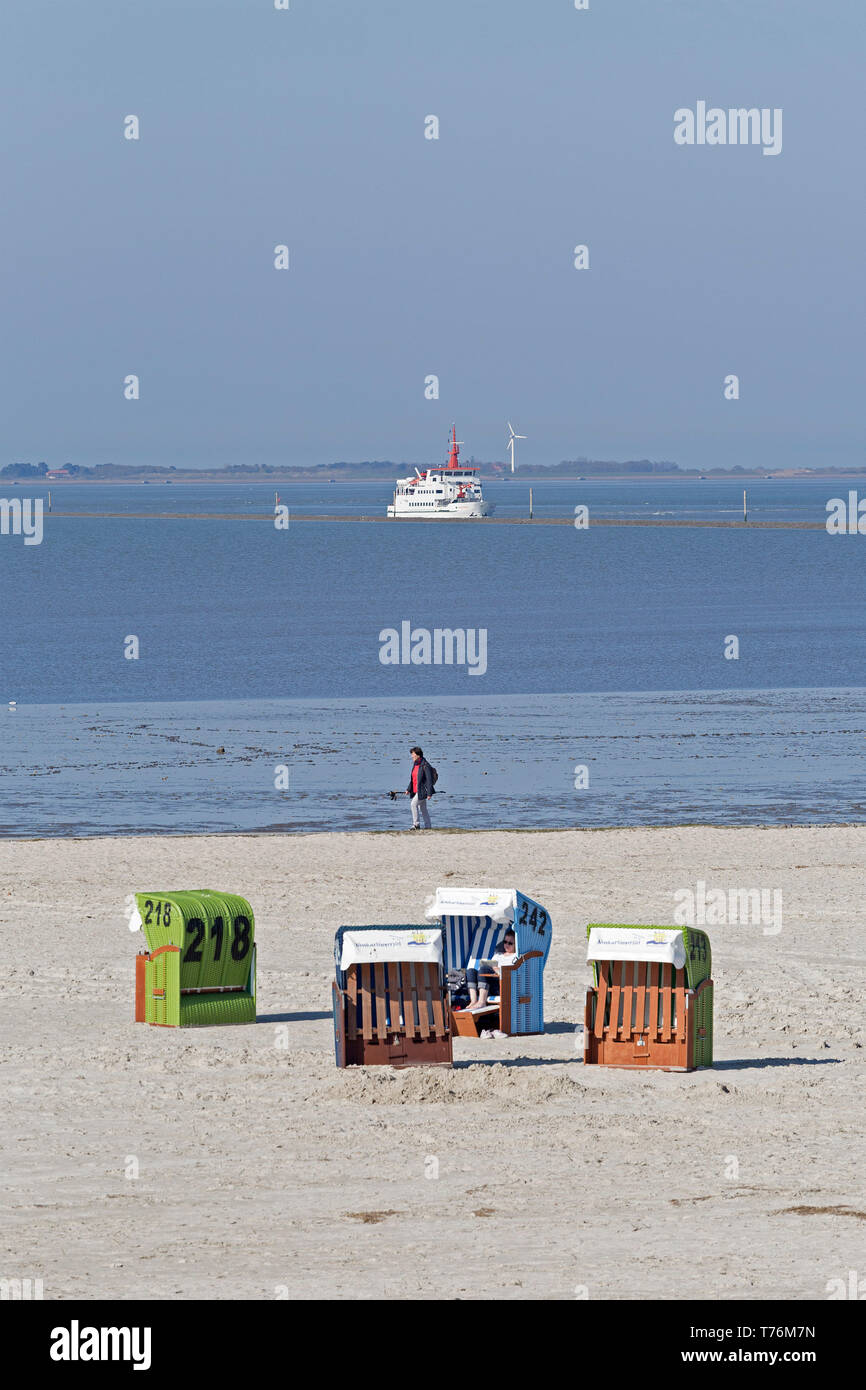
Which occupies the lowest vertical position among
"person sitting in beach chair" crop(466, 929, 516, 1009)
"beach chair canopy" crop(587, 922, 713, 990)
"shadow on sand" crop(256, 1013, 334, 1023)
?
"shadow on sand" crop(256, 1013, 334, 1023)

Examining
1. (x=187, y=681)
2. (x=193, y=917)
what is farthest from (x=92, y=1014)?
(x=187, y=681)

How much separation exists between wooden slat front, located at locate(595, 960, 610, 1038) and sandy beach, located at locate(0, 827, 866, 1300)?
14.8 inches

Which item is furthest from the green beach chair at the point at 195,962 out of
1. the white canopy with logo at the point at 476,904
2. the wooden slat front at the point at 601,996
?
the wooden slat front at the point at 601,996

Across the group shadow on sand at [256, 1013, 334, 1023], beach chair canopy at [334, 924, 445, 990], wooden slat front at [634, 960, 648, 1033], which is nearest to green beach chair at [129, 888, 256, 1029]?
shadow on sand at [256, 1013, 334, 1023]

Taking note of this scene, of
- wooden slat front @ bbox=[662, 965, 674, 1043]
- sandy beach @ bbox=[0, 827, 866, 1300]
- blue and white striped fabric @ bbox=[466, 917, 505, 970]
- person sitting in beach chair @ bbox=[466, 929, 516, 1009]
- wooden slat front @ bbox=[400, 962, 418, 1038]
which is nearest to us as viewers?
sandy beach @ bbox=[0, 827, 866, 1300]

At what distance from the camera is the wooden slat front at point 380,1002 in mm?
14945

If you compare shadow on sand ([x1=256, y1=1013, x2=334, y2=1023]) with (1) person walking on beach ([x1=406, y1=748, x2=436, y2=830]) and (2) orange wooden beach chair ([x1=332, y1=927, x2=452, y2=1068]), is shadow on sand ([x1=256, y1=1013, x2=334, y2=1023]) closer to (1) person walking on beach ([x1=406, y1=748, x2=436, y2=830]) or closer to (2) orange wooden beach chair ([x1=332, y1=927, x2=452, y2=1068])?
(2) orange wooden beach chair ([x1=332, y1=927, x2=452, y2=1068])

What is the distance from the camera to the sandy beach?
10211mm

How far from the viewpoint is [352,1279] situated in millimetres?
9945

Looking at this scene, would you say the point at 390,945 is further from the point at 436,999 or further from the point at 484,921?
the point at 484,921

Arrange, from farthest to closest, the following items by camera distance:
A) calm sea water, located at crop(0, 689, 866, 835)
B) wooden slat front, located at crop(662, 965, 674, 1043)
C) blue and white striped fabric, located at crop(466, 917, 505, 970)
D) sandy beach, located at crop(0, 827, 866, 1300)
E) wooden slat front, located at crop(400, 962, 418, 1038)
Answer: calm sea water, located at crop(0, 689, 866, 835) < blue and white striped fabric, located at crop(466, 917, 505, 970) < wooden slat front, located at crop(662, 965, 674, 1043) < wooden slat front, located at crop(400, 962, 418, 1038) < sandy beach, located at crop(0, 827, 866, 1300)

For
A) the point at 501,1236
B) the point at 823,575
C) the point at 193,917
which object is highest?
the point at 823,575
